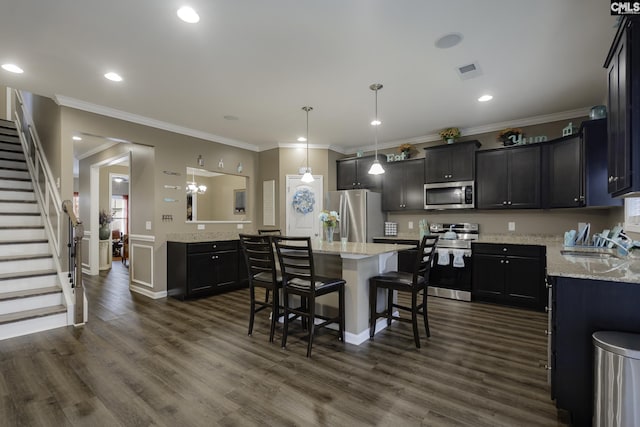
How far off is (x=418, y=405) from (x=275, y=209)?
434 cm

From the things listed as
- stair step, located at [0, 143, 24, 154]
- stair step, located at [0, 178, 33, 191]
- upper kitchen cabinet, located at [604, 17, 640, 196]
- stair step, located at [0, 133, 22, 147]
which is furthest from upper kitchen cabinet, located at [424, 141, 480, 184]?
stair step, located at [0, 133, 22, 147]

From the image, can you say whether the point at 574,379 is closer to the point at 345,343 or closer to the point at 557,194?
the point at 345,343

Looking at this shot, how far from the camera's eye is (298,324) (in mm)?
3410

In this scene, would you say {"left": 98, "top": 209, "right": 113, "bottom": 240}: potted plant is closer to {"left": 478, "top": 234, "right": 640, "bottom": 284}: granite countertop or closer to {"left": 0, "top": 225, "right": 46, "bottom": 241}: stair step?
{"left": 0, "top": 225, "right": 46, "bottom": 241}: stair step

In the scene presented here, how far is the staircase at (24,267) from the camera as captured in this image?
3.12m

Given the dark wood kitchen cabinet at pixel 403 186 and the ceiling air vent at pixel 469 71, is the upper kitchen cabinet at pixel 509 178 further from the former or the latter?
the ceiling air vent at pixel 469 71

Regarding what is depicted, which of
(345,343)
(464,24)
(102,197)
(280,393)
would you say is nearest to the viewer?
(280,393)

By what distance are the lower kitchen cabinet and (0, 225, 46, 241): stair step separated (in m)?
5.54

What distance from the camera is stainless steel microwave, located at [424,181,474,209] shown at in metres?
4.73

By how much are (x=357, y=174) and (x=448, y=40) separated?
3449 millimetres

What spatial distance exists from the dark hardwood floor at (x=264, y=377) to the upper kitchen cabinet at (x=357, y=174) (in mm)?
2919

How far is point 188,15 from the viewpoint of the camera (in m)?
2.19

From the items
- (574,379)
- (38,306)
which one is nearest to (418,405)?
(574,379)

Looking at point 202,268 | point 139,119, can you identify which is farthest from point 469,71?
point 139,119
